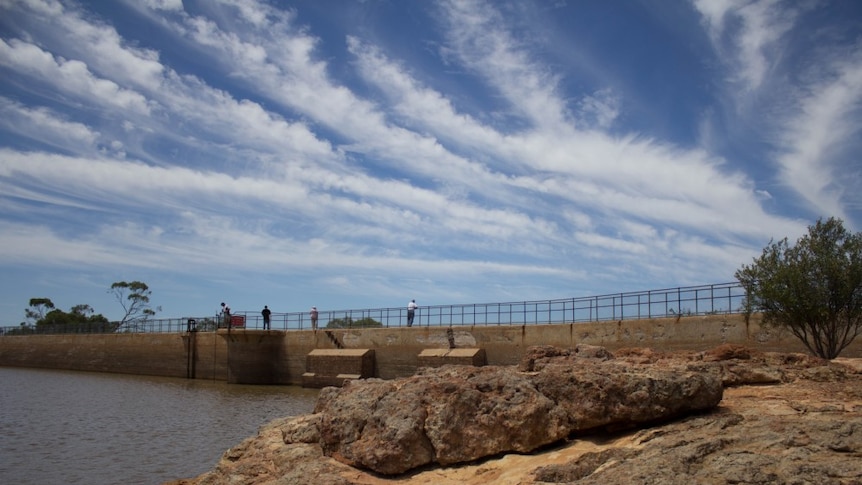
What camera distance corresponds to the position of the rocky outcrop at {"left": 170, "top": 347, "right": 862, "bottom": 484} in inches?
240

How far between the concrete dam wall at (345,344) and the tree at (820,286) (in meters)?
3.58

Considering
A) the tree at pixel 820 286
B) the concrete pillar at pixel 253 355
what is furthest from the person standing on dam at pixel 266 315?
the tree at pixel 820 286

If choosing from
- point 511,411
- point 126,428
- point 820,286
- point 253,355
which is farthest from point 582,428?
point 253,355

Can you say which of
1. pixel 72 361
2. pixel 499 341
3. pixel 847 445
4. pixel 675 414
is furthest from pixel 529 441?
pixel 72 361

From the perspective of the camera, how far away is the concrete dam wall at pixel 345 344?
22547 mm

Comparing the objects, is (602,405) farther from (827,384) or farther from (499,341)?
(499,341)

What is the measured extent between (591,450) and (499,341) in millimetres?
22420

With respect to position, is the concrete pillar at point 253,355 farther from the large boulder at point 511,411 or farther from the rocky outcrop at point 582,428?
the large boulder at point 511,411

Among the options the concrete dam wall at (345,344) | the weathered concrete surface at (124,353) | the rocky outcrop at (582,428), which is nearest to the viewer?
the rocky outcrop at (582,428)

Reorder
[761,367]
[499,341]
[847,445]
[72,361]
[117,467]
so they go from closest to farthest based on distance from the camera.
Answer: [847,445] → [761,367] → [117,467] → [499,341] → [72,361]

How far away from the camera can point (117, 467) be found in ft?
48.3

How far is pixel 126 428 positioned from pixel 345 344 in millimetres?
16458

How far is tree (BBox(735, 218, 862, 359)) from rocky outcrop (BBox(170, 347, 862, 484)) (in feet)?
24.9

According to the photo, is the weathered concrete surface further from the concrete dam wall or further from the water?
the water
